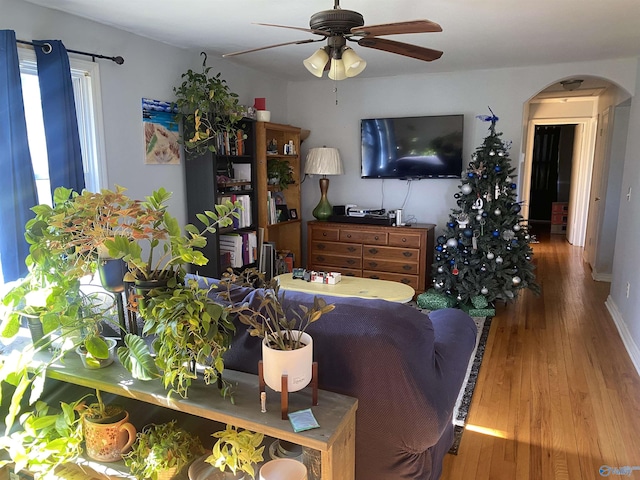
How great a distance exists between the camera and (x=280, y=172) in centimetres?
479

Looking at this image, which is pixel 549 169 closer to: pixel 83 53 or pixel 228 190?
pixel 228 190

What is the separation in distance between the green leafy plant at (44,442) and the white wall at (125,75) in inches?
84.0

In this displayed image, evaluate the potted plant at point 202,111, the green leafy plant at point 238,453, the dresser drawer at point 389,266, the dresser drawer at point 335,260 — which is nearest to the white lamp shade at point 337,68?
the potted plant at point 202,111

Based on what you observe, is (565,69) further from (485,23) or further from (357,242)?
(357,242)

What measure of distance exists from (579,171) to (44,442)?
7.85 metres

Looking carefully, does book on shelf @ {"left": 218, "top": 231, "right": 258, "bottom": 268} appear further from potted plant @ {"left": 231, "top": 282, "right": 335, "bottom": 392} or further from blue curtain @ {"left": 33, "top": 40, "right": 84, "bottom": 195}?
potted plant @ {"left": 231, "top": 282, "right": 335, "bottom": 392}

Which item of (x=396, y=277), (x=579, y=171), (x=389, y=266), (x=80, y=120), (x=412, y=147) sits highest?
(x=80, y=120)

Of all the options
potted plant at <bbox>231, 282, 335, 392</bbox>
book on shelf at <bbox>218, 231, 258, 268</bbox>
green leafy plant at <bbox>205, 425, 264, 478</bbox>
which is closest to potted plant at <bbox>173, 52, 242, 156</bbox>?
book on shelf at <bbox>218, 231, 258, 268</bbox>

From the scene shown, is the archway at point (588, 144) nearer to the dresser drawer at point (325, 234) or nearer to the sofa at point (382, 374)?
the dresser drawer at point (325, 234)

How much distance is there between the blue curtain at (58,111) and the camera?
2.62 meters

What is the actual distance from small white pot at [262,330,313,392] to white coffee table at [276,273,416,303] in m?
1.97

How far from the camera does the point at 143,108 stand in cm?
345

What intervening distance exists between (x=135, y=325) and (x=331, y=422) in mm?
756

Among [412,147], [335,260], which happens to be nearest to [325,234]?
[335,260]
